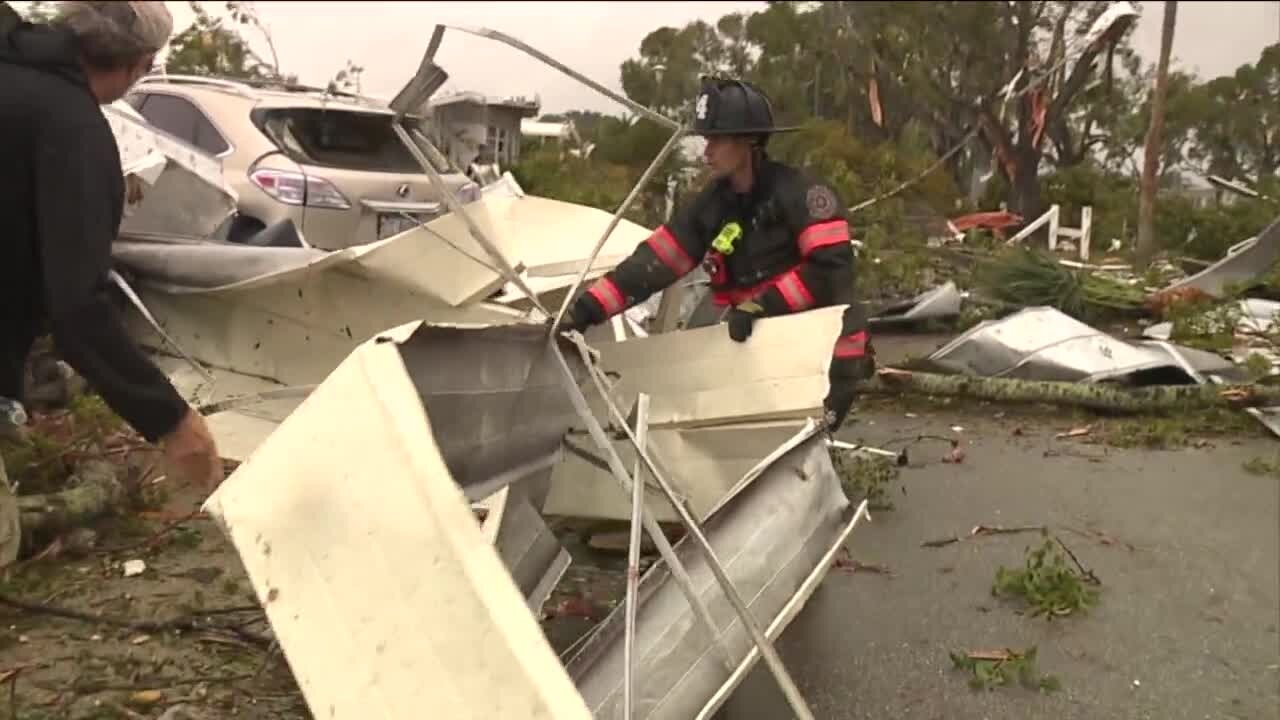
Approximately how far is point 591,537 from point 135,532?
1587 millimetres

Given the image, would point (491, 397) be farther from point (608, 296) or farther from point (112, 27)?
point (608, 296)

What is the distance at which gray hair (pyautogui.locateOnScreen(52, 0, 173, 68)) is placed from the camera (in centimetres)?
224

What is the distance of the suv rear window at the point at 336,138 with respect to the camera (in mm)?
7859

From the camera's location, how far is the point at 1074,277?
31.4 feet

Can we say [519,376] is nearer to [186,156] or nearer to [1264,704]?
[1264,704]

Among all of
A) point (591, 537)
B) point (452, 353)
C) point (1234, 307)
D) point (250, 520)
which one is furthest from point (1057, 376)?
point (250, 520)

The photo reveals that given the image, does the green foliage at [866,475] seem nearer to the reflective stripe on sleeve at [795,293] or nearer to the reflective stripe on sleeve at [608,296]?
the reflective stripe on sleeve at [795,293]

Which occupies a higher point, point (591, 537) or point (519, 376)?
point (519, 376)

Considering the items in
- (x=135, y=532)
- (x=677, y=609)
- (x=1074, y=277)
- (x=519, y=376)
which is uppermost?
(x=519, y=376)

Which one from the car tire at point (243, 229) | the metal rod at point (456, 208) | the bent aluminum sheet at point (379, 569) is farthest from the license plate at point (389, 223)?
the bent aluminum sheet at point (379, 569)

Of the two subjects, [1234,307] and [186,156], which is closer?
[186,156]

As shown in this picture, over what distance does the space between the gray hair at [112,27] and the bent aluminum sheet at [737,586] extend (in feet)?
Result: 4.74

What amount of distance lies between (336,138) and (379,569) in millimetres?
6942

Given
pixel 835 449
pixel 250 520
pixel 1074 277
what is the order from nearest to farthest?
pixel 250 520, pixel 835 449, pixel 1074 277
